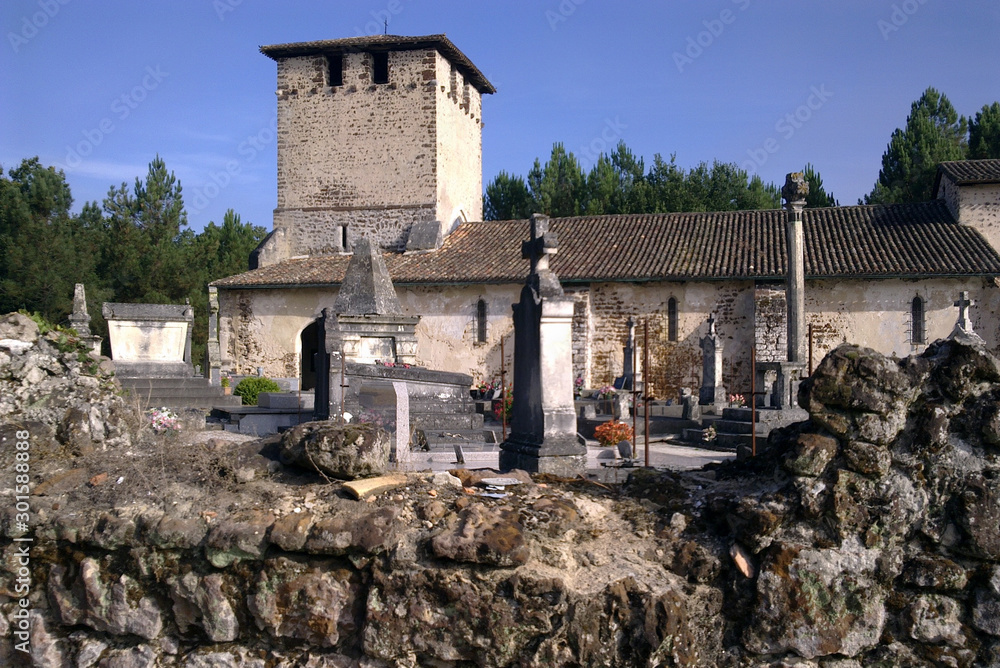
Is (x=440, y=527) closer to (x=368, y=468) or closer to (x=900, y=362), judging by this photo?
(x=368, y=468)

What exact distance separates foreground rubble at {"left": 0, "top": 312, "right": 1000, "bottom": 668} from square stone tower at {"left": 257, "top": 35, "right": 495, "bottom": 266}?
22307mm

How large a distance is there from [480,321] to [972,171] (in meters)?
13.6

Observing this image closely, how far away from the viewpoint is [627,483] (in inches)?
191

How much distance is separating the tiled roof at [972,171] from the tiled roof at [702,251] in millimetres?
1021

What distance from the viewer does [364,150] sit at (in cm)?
2778

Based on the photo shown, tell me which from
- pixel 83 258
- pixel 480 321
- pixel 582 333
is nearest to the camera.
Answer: pixel 582 333

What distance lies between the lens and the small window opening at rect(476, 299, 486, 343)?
940 inches

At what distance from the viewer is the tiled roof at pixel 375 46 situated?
26.4 m

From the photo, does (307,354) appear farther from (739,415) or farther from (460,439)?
(739,415)

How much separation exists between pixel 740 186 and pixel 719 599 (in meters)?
38.8

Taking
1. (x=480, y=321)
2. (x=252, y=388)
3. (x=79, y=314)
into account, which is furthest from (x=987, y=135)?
(x=79, y=314)

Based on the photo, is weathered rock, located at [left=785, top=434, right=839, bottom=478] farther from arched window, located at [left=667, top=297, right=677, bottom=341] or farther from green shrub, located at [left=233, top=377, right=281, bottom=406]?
arched window, located at [left=667, top=297, right=677, bottom=341]

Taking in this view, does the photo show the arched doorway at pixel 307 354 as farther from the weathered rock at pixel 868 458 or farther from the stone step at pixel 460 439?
the weathered rock at pixel 868 458

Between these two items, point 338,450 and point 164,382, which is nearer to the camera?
point 338,450
